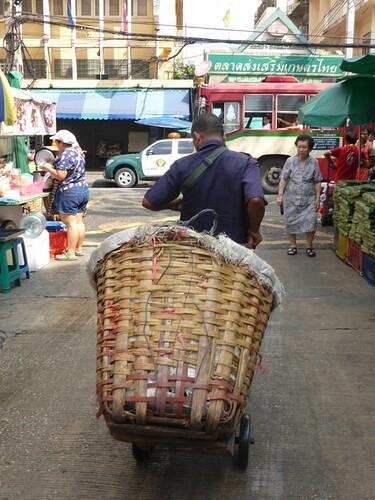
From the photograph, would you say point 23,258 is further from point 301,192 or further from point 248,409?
point 248,409

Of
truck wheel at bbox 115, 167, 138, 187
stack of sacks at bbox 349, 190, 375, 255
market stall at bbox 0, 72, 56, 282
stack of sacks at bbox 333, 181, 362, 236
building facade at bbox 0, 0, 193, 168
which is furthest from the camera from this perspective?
building facade at bbox 0, 0, 193, 168

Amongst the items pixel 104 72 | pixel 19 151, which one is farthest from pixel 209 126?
pixel 104 72

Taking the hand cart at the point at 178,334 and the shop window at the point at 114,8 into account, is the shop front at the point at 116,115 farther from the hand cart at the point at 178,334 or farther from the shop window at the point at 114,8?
the hand cart at the point at 178,334

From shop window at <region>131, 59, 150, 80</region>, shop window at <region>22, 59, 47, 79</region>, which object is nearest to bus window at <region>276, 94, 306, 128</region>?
shop window at <region>131, 59, 150, 80</region>

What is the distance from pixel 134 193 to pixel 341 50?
14.3 m

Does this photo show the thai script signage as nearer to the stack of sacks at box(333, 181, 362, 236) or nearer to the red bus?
the red bus

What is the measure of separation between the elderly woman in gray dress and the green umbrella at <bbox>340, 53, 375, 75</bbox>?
1218mm

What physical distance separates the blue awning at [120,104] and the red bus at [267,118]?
907 centimetres

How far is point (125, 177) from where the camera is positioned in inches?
765

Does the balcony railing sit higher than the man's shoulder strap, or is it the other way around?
the balcony railing

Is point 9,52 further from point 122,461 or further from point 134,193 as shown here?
point 122,461

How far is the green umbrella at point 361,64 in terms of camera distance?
691cm

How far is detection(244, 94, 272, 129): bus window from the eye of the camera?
1667cm

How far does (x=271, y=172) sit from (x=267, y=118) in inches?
58.6
